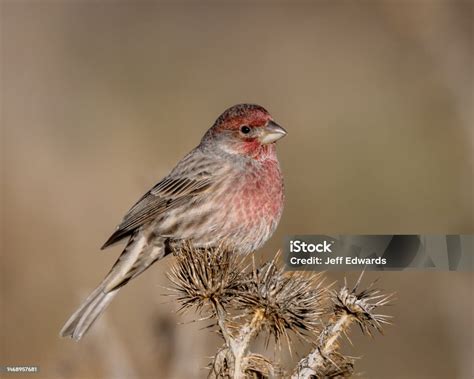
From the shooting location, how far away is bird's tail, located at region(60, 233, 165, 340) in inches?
230

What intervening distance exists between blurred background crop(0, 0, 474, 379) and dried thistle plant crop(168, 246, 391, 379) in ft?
5.34

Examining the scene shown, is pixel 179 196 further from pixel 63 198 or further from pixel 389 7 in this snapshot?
pixel 389 7

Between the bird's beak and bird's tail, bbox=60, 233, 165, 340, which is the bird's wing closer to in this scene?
bird's tail, bbox=60, 233, 165, 340

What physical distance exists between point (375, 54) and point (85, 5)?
3964mm

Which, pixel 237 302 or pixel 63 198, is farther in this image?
pixel 63 198

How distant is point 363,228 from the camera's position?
8.70 meters

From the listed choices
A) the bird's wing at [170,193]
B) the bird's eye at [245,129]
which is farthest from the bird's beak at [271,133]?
the bird's wing at [170,193]

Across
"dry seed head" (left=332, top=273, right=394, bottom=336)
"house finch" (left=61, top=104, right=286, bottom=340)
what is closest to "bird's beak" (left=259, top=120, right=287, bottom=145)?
"house finch" (left=61, top=104, right=286, bottom=340)

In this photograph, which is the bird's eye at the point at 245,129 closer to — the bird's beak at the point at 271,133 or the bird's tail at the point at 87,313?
the bird's beak at the point at 271,133

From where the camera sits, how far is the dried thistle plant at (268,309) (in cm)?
348

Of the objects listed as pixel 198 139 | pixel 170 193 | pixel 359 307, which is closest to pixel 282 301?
pixel 359 307

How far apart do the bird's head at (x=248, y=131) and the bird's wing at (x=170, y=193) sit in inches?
9.6

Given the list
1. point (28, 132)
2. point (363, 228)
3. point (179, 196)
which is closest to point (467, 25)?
point (363, 228)

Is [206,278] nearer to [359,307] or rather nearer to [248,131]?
[359,307]
